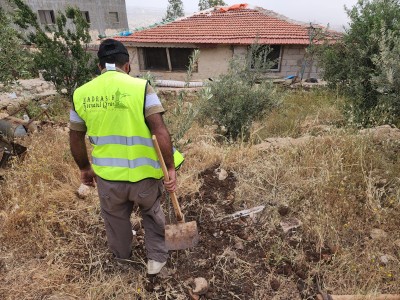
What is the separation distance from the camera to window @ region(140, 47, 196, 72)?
1316 cm

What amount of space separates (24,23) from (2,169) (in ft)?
13.6

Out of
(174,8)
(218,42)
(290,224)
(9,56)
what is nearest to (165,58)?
(218,42)

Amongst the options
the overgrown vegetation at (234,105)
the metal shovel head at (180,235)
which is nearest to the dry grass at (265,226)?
the metal shovel head at (180,235)

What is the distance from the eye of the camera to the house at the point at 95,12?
19297 mm

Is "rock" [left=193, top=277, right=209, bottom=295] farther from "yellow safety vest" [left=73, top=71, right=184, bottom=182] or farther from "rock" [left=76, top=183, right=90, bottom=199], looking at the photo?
"rock" [left=76, top=183, right=90, bottom=199]

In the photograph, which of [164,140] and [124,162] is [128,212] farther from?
[164,140]

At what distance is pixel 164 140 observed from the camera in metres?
1.78

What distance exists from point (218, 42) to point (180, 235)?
10.9 metres

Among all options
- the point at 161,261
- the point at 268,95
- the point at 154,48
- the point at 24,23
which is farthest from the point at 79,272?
the point at 154,48

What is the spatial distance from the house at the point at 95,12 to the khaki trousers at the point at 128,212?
67.6ft

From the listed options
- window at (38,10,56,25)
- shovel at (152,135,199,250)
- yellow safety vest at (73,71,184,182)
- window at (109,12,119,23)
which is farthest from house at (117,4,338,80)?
window at (109,12,119,23)

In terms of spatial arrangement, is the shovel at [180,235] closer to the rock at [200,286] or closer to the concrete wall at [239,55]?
the rock at [200,286]

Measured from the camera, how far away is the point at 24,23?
5898 mm

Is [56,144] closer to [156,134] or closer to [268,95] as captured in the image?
[156,134]
